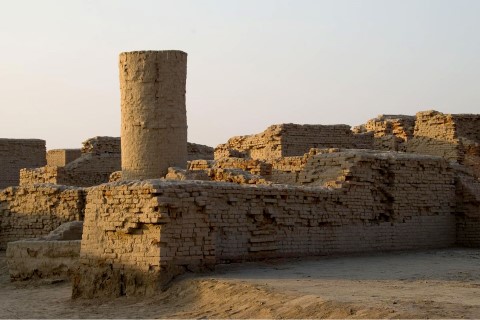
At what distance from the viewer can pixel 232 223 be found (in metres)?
11.6

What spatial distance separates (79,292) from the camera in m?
11.4

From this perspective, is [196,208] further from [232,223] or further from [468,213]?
[468,213]

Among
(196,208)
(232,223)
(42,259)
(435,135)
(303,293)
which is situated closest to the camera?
(303,293)

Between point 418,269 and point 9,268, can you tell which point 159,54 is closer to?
point 9,268

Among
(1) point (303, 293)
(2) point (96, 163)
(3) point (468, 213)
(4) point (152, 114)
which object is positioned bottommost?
(1) point (303, 293)

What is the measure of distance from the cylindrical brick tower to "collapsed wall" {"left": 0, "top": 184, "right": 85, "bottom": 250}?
1.21m

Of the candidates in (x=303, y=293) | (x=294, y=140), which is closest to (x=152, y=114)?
(x=294, y=140)

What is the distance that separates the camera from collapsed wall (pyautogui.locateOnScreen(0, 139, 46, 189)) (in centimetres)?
2577

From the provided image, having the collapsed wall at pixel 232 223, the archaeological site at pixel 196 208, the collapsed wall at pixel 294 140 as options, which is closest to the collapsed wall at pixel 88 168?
the collapsed wall at pixel 294 140

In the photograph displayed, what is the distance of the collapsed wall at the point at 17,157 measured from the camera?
2577cm

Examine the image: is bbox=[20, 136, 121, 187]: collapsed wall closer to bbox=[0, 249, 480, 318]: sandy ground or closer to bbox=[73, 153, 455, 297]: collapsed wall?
bbox=[0, 249, 480, 318]: sandy ground

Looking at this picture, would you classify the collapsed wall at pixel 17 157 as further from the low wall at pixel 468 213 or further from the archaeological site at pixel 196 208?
the low wall at pixel 468 213

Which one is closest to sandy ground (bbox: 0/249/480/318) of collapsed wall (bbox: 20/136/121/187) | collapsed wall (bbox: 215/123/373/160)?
collapsed wall (bbox: 215/123/373/160)

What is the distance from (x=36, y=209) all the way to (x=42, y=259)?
2989 millimetres
